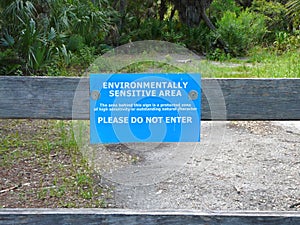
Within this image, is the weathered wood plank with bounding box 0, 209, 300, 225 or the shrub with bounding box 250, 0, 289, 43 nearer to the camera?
the weathered wood plank with bounding box 0, 209, 300, 225

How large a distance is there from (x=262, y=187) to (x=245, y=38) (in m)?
8.62

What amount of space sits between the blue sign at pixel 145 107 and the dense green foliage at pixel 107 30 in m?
5.57

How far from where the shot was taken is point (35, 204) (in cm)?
397

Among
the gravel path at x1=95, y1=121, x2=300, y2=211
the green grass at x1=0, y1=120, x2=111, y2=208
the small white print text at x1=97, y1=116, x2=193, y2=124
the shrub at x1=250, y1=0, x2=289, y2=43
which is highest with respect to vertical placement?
the small white print text at x1=97, y1=116, x2=193, y2=124

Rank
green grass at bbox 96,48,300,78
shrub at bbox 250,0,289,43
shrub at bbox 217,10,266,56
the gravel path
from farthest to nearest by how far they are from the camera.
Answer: shrub at bbox 250,0,289,43
shrub at bbox 217,10,266,56
green grass at bbox 96,48,300,78
the gravel path

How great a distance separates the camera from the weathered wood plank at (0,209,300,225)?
209 cm

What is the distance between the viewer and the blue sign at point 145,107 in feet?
7.44

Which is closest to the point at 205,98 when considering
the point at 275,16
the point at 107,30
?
the point at 107,30

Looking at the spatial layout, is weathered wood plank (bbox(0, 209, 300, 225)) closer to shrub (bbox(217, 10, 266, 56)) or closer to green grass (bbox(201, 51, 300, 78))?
green grass (bbox(201, 51, 300, 78))

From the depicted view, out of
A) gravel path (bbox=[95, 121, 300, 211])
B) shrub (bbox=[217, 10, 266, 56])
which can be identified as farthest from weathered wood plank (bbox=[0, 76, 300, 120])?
shrub (bbox=[217, 10, 266, 56])

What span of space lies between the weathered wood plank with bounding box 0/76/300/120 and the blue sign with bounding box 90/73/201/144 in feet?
0.27

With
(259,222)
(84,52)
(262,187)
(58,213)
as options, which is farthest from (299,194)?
(84,52)

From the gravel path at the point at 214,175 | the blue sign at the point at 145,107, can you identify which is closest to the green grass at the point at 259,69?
the gravel path at the point at 214,175

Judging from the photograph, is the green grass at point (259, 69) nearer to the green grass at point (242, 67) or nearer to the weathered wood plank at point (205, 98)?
the green grass at point (242, 67)
